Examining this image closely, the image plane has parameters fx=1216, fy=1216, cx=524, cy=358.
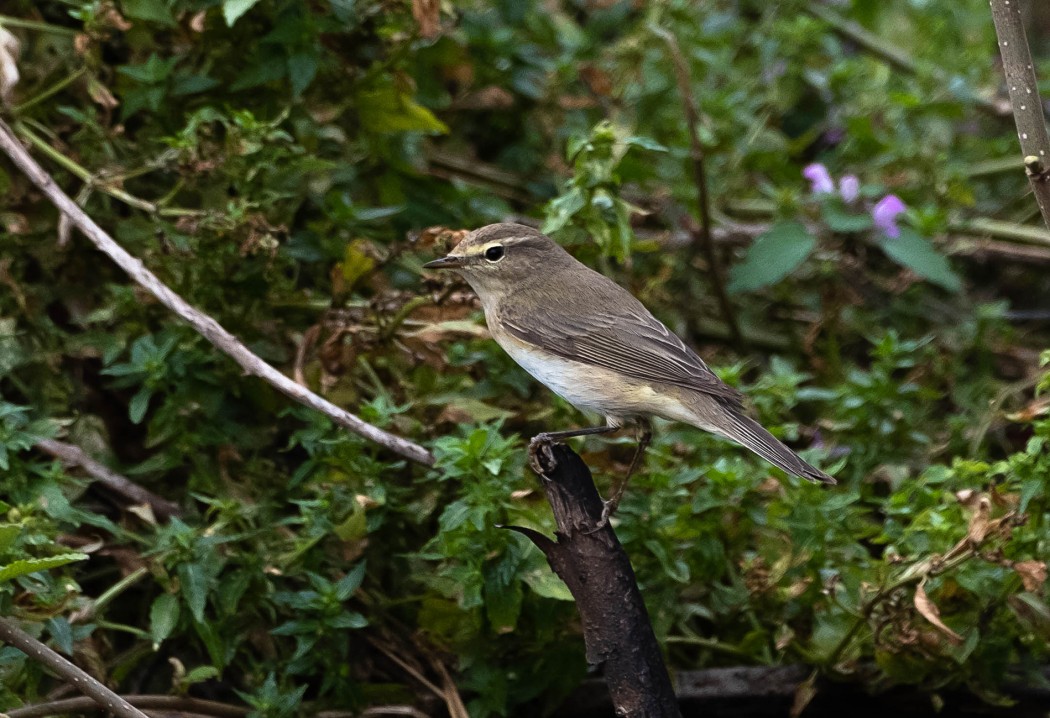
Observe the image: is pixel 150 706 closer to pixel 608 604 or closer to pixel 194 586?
pixel 194 586

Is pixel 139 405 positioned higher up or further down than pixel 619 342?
further down

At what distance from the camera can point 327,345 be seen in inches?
157

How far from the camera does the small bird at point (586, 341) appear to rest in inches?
143

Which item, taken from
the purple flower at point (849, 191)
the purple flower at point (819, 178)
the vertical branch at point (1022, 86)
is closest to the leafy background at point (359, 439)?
the purple flower at point (849, 191)

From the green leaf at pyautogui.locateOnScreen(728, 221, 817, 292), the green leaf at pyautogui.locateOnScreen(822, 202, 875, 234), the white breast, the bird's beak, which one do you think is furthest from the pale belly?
the green leaf at pyautogui.locateOnScreen(822, 202, 875, 234)

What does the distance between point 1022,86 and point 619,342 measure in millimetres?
1394

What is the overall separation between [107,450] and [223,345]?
68cm

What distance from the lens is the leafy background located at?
3.54 meters

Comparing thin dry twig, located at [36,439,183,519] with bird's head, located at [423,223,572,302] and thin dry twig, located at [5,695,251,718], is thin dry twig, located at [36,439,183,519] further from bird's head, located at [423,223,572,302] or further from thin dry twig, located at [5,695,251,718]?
bird's head, located at [423,223,572,302]

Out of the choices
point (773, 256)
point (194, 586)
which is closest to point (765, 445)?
point (194, 586)

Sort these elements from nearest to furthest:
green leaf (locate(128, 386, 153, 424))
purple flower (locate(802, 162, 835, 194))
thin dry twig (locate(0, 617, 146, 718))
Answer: thin dry twig (locate(0, 617, 146, 718))
green leaf (locate(128, 386, 153, 424))
purple flower (locate(802, 162, 835, 194))

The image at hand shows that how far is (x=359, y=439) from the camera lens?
149 inches

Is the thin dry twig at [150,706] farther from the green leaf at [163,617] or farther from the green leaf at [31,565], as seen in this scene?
the green leaf at [31,565]

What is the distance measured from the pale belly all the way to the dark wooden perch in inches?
17.9
